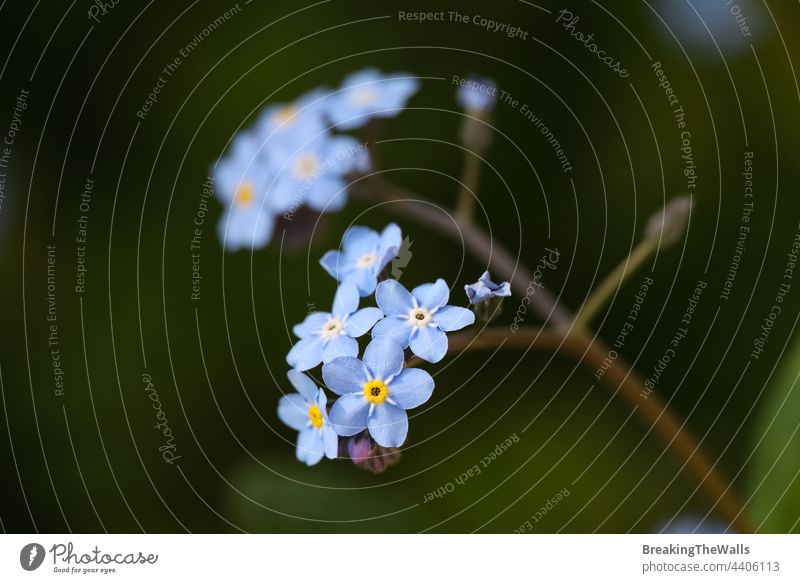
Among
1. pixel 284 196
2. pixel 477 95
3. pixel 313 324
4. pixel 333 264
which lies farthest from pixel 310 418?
pixel 477 95

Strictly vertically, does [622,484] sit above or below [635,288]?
below

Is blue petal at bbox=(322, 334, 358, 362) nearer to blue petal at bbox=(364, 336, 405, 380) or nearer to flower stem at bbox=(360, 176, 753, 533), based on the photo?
blue petal at bbox=(364, 336, 405, 380)

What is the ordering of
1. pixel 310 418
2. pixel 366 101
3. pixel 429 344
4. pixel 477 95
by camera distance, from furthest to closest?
pixel 477 95
pixel 366 101
pixel 310 418
pixel 429 344

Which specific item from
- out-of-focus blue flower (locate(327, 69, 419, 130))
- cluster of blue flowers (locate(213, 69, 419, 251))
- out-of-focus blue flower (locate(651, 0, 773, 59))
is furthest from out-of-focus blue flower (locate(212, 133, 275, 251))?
out-of-focus blue flower (locate(651, 0, 773, 59))

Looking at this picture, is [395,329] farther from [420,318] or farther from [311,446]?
[311,446]
